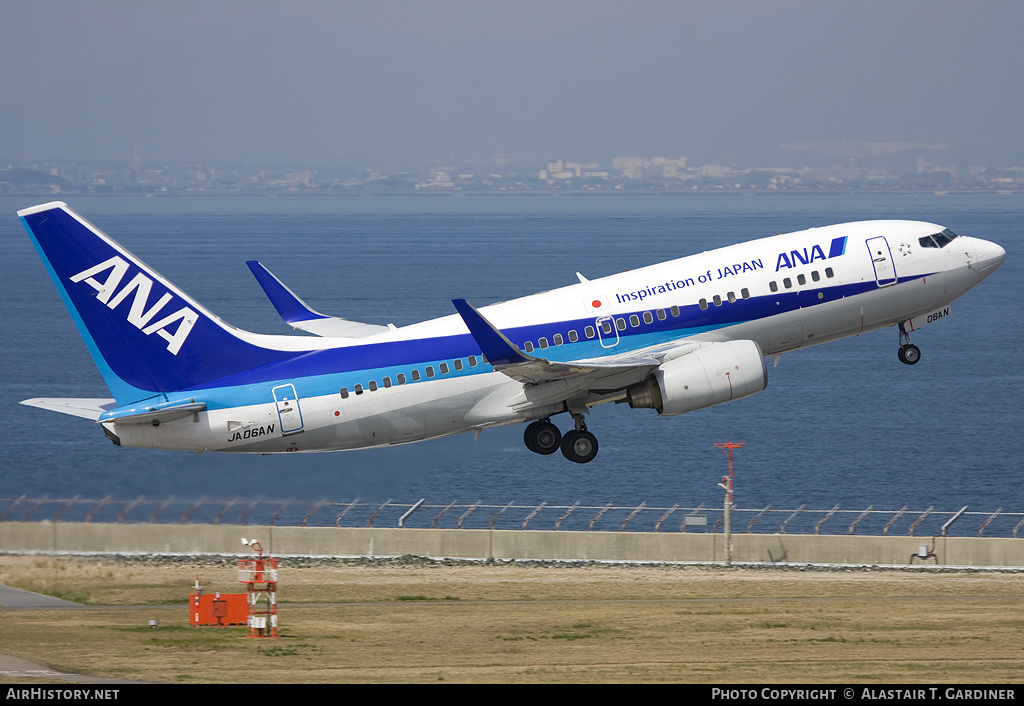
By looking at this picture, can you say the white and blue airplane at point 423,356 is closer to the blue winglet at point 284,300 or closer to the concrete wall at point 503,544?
the blue winglet at point 284,300

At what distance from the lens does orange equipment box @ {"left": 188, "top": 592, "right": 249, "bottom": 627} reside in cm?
5044

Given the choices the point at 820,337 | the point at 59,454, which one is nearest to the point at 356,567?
the point at 820,337

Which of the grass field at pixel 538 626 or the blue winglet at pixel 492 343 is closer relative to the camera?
the grass field at pixel 538 626

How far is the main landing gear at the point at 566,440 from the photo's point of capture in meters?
47.0

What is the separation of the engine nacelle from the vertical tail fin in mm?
14067

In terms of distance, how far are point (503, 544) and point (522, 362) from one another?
3120 centimetres

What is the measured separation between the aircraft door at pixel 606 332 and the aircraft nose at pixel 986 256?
50.0 feet

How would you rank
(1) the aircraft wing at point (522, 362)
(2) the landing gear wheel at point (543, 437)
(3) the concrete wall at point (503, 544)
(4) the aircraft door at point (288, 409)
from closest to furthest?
(1) the aircraft wing at point (522, 362)
(4) the aircraft door at point (288, 409)
(2) the landing gear wheel at point (543, 437)
(3) the concrete wall at point (503, 544)

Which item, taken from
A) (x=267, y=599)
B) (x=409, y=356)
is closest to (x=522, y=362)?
(x=409, y=356)

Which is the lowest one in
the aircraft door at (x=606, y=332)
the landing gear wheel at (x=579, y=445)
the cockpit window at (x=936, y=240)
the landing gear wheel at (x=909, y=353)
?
the landing gear wheel at (x=579, y=445)

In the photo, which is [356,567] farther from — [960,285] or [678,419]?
[678,419]

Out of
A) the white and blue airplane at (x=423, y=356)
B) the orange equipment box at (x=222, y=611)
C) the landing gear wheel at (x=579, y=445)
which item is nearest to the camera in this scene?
the white and blue airplane at (x=423, y=356)

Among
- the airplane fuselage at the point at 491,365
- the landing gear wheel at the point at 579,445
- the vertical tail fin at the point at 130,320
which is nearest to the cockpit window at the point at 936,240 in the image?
the airplane fuselage at the point at 491,365

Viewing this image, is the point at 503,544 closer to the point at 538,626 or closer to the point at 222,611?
the point at 538,626
